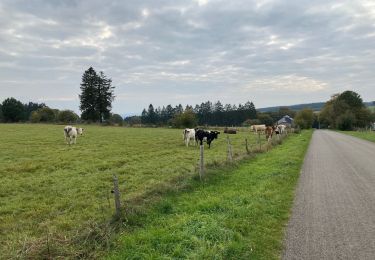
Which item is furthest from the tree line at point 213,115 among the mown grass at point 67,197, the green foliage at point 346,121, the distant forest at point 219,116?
the mown grass at point 67,197

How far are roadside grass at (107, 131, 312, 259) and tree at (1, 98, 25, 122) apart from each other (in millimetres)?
106961

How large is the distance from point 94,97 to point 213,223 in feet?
295

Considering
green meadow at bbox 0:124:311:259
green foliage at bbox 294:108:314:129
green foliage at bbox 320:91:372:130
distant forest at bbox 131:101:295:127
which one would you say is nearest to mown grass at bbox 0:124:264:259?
green meadow at bbox 0:124:311:259

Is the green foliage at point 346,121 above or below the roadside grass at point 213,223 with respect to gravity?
above

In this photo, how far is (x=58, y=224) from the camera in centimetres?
869

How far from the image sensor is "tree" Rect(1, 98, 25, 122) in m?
108

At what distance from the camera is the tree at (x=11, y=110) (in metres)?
108

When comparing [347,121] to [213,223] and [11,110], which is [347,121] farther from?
[213,223]

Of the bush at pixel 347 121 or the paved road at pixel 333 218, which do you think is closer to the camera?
the paved road at pixel 333 218

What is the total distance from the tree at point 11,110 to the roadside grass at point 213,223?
10696 cm

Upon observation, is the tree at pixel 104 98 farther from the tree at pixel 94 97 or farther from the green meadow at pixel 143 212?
the green meadow at pixel 143 212

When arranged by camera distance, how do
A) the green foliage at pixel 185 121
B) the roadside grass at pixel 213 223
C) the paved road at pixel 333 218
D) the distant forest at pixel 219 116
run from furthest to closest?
the distant forest at pixel 219 116 < the green foliage at pixel 185 121 < the paved road at pixel 333 218 < the roadside grass at pixel 213 223

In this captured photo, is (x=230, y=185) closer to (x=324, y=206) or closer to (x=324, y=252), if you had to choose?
(x=324, y=206)

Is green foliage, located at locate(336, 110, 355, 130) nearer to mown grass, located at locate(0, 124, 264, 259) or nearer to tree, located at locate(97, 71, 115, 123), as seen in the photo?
tree, located at locate(97, 71, 115, 123)
